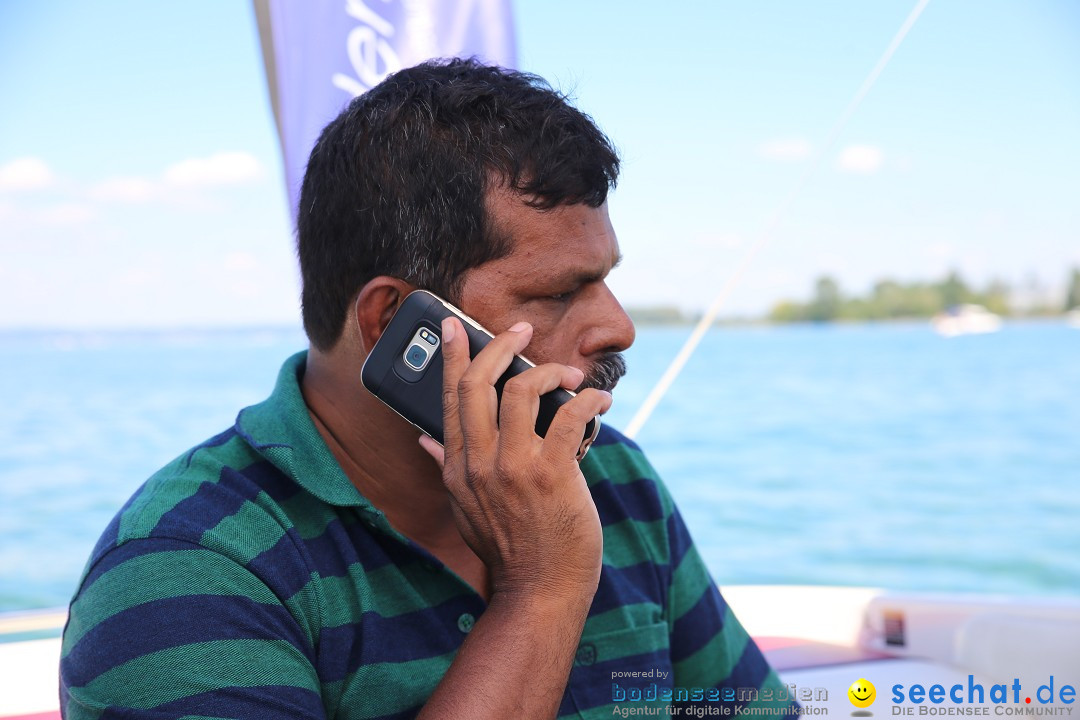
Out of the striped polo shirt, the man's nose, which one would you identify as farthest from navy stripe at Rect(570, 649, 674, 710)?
the man's nose

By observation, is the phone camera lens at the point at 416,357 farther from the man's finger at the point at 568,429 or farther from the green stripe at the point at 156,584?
the green stripe at the point at 156,584

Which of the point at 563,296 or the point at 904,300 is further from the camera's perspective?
the point at 904,300

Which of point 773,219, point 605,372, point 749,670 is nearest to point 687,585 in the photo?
point 749,670

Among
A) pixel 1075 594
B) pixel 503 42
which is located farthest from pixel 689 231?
pixel 503 42

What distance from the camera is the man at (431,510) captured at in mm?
1015

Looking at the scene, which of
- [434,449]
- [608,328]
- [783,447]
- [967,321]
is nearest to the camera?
[434,449]

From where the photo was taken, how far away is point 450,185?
1279 mm

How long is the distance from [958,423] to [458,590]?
76.6 ft

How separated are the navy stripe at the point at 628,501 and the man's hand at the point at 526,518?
1.17 feet

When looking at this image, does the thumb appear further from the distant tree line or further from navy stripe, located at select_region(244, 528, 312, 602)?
the distant tree line

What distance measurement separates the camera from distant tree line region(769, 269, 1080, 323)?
41062 mm

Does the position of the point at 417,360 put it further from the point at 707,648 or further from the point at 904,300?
the point at 904,300

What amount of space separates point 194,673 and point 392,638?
0.88 feet

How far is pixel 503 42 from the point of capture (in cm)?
272
